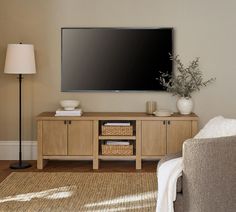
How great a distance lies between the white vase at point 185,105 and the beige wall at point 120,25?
25 centimetres

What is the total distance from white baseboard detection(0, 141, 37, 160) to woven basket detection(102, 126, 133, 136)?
100 centimetres

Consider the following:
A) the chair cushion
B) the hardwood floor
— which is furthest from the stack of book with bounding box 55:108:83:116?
the chair cushion

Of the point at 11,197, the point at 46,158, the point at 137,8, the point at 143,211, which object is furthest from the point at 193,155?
the point at 137,8

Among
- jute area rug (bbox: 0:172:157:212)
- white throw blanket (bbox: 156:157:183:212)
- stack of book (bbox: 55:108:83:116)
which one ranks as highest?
stack of book (bbox: 55:108:83:116)

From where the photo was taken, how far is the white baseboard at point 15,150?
212 inches

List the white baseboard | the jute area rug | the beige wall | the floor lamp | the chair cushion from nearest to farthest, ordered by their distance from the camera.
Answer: the chair cushion
the jute area rug
the floor lamp
the beige wall
the white baseboard

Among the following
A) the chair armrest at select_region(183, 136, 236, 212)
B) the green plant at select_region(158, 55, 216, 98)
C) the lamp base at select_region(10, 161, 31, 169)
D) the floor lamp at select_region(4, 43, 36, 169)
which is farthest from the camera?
the green plant at select_region(158, 55, 216, 98)

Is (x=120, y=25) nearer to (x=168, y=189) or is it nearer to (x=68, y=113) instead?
(x=68, y=113)

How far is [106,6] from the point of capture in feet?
17.2

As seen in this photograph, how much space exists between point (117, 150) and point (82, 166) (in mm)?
478

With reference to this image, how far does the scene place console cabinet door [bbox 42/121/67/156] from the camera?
493cm

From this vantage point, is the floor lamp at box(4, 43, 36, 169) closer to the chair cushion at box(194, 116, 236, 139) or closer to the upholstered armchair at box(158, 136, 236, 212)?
the chair cushion at box(194, 116, 236, 139)

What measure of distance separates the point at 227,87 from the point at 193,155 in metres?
2.74

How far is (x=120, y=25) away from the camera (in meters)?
5.25
